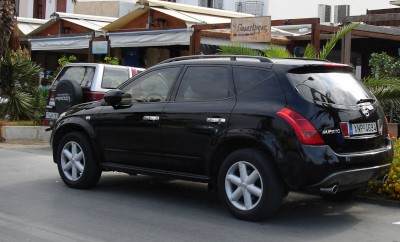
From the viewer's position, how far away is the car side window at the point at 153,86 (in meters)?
7.55

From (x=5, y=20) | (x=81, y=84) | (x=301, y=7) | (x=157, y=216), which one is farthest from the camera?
(x=301, y=7)

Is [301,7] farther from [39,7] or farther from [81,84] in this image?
[81,84]

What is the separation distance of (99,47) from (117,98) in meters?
10.1

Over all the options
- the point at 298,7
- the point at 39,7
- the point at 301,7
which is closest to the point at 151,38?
the point at 298,7

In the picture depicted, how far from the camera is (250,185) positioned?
6.57 meters

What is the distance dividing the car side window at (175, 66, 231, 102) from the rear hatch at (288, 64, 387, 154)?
826mm

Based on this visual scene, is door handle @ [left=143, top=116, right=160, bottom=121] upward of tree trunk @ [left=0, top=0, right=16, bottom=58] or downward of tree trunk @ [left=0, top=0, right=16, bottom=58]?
downward

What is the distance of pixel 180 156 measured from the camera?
282 inches

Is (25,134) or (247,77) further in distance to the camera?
(25,134)

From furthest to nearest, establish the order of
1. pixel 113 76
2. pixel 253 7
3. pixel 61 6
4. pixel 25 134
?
pixel 61 6, pixel 253 7, pixel 25 134, pixel 113 76

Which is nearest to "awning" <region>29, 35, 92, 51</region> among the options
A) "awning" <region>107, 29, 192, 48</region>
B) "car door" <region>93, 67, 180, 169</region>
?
"awning" <region>107, 29, 192, 48</region>

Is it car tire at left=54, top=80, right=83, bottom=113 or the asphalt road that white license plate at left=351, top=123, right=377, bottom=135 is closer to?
the asphalt road

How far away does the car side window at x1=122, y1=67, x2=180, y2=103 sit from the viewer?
7.55m

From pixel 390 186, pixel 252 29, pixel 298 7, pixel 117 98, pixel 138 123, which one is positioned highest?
pixel 298 7
